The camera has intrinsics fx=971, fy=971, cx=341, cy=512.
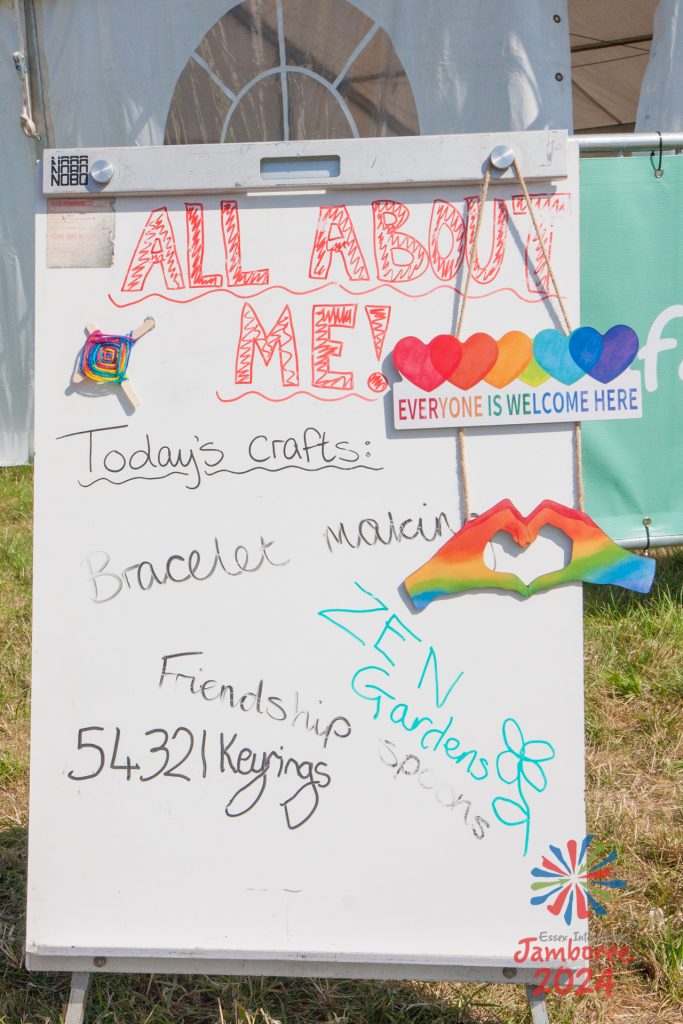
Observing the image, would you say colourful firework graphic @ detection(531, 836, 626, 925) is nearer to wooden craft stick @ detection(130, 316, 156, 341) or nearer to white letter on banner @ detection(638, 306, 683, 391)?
wooden craft stick @ detection(130, 316, 156, 341)

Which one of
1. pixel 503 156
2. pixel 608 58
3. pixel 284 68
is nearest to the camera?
pixel 503 156

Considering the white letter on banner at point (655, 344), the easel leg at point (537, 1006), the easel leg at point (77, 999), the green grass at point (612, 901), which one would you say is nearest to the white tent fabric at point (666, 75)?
the white letter on banner at point (655, 344)

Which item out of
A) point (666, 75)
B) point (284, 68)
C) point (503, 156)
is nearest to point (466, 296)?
point (503, 156)

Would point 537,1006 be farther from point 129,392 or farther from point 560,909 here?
point 129,392

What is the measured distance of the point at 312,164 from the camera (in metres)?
1.64

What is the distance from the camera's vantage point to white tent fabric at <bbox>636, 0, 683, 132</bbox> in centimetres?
420

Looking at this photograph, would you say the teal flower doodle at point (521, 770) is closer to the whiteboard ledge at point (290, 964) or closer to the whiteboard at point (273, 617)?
the whiteboard at point (273, 617)

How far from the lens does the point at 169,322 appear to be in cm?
164

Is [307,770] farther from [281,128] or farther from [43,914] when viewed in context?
[281,128]

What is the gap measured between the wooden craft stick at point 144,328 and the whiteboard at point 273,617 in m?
0.01

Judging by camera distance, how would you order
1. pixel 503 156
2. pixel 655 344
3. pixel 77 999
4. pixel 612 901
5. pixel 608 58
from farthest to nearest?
pixel 608 58
pixel 655 344
pixel 612 901
pixel 77 999
pixel 503 156

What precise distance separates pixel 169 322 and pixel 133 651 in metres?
0.56

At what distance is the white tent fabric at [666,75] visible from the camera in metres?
4.20

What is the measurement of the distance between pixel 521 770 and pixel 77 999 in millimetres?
878
